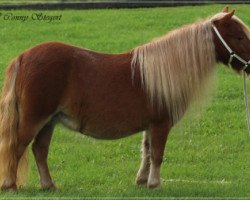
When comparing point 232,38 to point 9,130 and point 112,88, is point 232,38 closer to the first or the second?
point 112,88

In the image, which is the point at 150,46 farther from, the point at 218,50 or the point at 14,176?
the point at 14,176

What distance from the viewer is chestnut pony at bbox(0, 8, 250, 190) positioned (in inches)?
296

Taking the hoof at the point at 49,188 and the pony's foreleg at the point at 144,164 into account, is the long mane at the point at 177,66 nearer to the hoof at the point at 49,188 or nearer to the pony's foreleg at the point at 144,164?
the pony's foreleg at the point at 144,164

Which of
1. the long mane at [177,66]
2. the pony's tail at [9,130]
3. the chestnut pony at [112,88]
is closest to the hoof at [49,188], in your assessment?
the chestnut pony at [112,88]

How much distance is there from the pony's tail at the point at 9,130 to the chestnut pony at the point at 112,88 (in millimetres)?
11

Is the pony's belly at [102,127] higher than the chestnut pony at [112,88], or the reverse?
the chestnut pony at [112,88]

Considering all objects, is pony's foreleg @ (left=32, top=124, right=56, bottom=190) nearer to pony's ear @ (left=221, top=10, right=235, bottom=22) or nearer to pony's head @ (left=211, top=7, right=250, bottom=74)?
pony's head @ (left=211, top=7, right=250, bottom=74)

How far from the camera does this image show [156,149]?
7652 millimetres

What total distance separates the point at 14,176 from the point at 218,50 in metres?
2.65

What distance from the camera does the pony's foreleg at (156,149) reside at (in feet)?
24.9

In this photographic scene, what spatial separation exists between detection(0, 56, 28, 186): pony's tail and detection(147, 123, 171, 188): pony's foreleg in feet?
4.86

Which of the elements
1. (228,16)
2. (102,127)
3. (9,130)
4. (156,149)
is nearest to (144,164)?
(156,149)

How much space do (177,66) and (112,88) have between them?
0.76 metres

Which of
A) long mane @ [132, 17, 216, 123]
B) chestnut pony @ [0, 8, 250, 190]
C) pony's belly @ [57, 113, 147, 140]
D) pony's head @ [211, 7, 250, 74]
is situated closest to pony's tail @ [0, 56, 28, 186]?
chestnut pony @ [0, 8, 250, 190]
